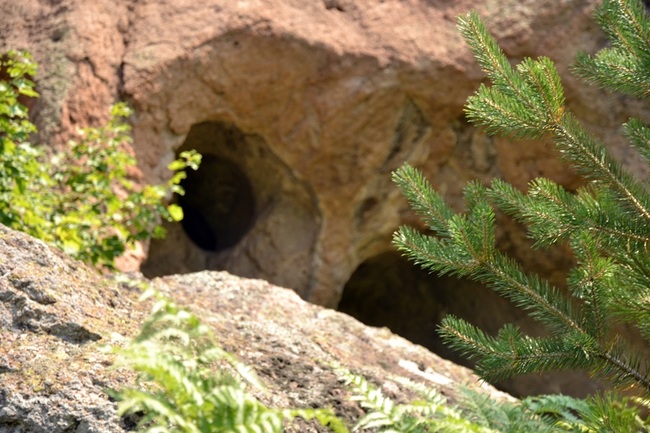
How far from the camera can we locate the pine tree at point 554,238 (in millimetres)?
2926

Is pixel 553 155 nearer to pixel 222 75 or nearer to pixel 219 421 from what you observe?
pixel 222 75

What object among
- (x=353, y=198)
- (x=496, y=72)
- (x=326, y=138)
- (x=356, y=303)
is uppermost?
(x=496, y=72)

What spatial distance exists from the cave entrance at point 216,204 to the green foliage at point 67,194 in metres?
1.98

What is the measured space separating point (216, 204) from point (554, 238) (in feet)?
17.1

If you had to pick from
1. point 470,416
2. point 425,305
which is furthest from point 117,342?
point 425,305

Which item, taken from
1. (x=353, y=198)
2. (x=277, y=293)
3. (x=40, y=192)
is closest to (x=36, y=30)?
(x=40, y=192)

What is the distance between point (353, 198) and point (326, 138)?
1.68 ft

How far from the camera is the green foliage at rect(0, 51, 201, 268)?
186 inches

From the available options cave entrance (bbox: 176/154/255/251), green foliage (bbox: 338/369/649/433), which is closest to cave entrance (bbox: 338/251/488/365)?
cave entrance (bbox: 176/154/255/251)

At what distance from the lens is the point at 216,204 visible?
8023 millimetres

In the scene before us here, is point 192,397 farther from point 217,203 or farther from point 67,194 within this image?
point 217,203

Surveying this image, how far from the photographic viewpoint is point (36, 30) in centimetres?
668

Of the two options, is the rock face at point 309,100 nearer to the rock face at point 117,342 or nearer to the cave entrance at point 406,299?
the cave entrance at point 406,299

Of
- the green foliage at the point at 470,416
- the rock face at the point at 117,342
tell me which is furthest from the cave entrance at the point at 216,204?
the green foliage at the point at 470,416
